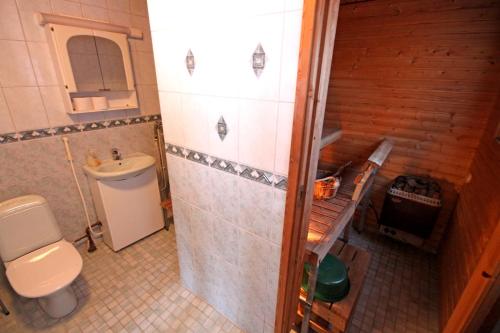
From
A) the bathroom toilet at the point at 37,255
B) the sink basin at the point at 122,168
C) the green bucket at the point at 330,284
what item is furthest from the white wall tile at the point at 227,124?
the bathroom toilet at the point at 37,255

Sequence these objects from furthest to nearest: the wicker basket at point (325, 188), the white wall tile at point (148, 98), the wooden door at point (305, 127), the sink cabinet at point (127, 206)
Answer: the white wall tile at point (148, 98) → the sink cabinet at point (127, 206) → the wicker basket at point (325, 188) → the wooden door at point (305, 127)

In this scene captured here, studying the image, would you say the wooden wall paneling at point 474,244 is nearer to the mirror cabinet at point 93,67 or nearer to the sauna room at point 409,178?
the sauna room at point 409,178

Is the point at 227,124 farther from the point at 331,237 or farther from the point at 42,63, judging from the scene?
the point at 42,63

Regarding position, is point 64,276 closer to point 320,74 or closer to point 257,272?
point 257,272

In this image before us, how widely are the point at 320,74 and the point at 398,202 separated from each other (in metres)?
1.96

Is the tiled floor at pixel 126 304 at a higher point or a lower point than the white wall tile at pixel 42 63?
lower

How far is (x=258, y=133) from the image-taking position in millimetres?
1029

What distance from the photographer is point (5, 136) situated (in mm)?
1688

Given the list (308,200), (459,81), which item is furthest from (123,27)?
(459,81)

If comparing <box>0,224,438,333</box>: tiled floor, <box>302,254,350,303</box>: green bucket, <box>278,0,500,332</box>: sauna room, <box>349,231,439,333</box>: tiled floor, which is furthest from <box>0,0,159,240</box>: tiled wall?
<box>349,231,439,333</box>: tiled floor

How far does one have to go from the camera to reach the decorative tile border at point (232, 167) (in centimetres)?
104

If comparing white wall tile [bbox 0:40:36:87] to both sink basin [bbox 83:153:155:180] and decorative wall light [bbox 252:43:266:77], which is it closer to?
sink basin [bbox 83:153:155:180]

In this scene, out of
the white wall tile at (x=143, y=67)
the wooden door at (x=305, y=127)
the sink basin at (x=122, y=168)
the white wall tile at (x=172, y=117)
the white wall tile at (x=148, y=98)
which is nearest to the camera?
the wooden door at (x=305, y=127)

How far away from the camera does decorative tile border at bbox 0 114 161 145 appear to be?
5.68 feet
